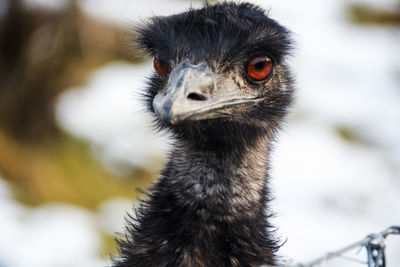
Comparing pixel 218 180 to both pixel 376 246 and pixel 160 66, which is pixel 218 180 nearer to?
pixel 160 66

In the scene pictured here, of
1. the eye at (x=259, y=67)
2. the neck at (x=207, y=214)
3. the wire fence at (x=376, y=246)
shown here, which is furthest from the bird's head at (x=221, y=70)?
the wire fence at (x=376, y=246)

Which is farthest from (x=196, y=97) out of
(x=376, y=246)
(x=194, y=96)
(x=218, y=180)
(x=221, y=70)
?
(x=376, y=246)

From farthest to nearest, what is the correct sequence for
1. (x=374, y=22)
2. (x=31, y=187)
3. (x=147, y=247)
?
(x=374, y=22), (x=31, y=187), (x=147, y=247)

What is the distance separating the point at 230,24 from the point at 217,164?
0.61 metres

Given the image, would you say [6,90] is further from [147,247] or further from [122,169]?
[147,247]

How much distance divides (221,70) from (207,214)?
0.59m

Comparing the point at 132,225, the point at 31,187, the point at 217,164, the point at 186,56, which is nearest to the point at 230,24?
the point at 186,56

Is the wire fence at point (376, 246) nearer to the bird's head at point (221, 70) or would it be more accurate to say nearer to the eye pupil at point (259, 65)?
the bird's head at point (221, 70)

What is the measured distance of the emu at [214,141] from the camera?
2.64 m

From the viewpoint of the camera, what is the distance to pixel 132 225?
2.90m

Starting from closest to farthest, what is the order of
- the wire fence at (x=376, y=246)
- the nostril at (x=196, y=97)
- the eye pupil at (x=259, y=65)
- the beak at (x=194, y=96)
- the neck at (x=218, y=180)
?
1. the wire fence at (x=376, y=246)
2. the beak at (x=194, y=96)
3. the nostril at (x=196, y=97)
4. the neck at (x=218, y=180)
5. the eye pupil at (x=259, y=65)

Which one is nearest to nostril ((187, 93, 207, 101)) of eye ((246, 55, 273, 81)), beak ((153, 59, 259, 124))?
beak ((153, 59, 259, 124))

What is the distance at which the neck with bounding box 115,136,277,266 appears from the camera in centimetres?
264

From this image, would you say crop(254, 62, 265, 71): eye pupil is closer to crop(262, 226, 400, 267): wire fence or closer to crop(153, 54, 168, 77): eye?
crop(153, 54, 168, 77): eye
